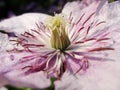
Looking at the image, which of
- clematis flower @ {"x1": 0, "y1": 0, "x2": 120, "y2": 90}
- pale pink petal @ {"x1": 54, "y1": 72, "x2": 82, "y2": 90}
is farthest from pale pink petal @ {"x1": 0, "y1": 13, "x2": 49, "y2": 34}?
pale pink petal @ {"x1": 54, "y1": 72, "x2": 82, "y2": 90}

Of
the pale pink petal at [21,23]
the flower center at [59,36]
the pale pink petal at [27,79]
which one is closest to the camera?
the pale pink petal at [27,79]

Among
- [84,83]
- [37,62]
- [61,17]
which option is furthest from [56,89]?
[61,17]

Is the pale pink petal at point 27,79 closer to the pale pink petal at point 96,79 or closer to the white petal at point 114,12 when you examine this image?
the pale pink petal at point 96,79

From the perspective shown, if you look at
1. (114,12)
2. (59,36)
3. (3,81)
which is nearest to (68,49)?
(59,36)

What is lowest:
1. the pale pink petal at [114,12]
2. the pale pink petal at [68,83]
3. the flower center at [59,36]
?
the pale pink petal at [68,83]

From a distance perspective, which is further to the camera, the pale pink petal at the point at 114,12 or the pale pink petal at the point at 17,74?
the pale pink petal at the point at 114,12

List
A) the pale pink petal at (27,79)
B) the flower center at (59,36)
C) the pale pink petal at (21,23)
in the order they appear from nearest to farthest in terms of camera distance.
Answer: the pale pink petal at (27,79), the flower center at (59,36), the pale pink petal at (21,23)

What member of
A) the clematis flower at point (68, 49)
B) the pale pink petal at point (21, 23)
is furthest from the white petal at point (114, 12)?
the pale pink petal at point (21, 23)

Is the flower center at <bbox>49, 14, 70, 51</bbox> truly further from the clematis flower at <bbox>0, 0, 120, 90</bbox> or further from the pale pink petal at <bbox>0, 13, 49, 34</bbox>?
the pale pink petal at <bbox>0, 13, 49, 34</bbox>

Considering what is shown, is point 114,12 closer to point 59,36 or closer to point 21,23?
point 59,36
